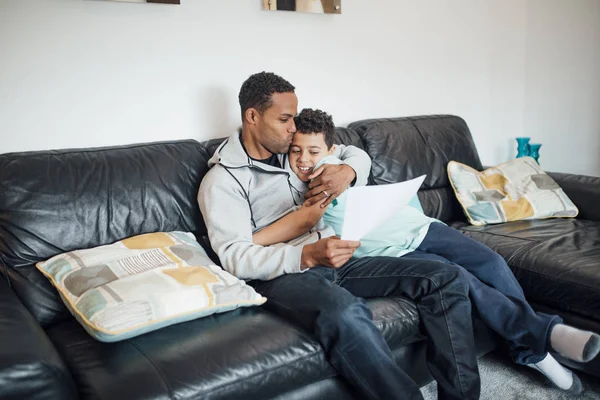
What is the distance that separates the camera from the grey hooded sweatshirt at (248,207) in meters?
1.72

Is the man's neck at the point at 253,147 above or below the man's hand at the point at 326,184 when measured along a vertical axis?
above

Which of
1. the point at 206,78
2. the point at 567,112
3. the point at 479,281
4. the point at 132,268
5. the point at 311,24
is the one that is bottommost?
the point at 479,281

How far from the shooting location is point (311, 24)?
259 centimetres

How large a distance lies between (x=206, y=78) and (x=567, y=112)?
233cm

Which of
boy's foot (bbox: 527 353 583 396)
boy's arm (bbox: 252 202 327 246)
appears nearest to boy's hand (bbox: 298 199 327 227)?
boy's arm (bbox: 252 202 327 246)

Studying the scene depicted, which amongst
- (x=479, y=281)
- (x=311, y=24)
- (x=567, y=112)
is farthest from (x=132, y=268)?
(x=567, y=112)

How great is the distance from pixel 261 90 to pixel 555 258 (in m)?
1.19

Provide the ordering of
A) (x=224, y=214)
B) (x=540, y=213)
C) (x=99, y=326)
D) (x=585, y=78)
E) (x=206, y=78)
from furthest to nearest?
(x=585, y=78) → (x=540, y=213) → (x=206, y=78) → (x=224, y=214) → (x=99, y=326)

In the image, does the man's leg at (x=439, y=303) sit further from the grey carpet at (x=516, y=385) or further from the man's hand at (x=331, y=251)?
the grey carpet at (x=516, y=385)

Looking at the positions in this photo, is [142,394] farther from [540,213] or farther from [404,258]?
[540,213]

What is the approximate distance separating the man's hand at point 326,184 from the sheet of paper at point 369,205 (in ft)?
1.10

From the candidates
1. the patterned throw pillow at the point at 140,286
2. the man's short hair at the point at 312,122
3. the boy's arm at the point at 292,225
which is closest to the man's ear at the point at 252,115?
the man's short hair at the point at 312,122

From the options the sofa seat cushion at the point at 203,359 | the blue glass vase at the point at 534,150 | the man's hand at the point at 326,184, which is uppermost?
the man's hand at the point at 326,184

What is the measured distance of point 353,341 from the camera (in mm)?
1475
